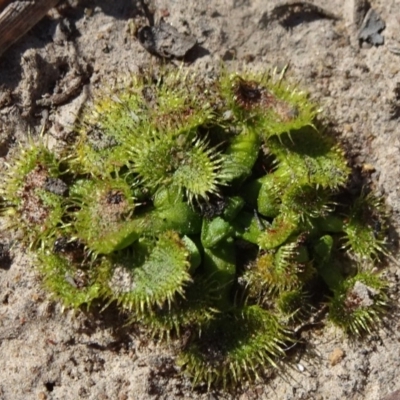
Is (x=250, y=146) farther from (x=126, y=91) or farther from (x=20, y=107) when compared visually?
(x=20, y=107)

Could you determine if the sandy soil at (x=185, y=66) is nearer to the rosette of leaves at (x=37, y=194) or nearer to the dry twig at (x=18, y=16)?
the dry twig at (x=18, y=16)

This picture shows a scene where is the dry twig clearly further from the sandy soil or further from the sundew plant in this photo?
the sundew plant

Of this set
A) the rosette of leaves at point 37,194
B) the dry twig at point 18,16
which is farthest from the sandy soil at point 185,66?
the rosette of leaves at point 37,194

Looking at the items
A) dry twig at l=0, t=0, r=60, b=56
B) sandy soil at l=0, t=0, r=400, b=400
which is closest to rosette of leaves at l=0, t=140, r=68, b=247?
sandy soil at l=0, t=0, r=400, b=400

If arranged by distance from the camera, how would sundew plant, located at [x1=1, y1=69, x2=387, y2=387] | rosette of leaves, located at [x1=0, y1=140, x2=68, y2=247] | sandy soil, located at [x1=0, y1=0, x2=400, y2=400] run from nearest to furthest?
1. sundew plant, located at [x1=1, y1=69, x2=387, y2=387]
2. rosette of leaves, located at [x1=0, y1=140, x2=68, y2=247]
3. sandy soil, located at [x1=0, y1=0, x2=400, y2=400]

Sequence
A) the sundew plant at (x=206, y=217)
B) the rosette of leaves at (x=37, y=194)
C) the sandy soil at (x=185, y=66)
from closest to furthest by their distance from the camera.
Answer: the sundew plant at (x=206, y=217) < the rosette of leaves at (x=37, y=194) < the sandy soil at (x=185, y=66)

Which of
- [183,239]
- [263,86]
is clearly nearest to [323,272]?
[183,239]
